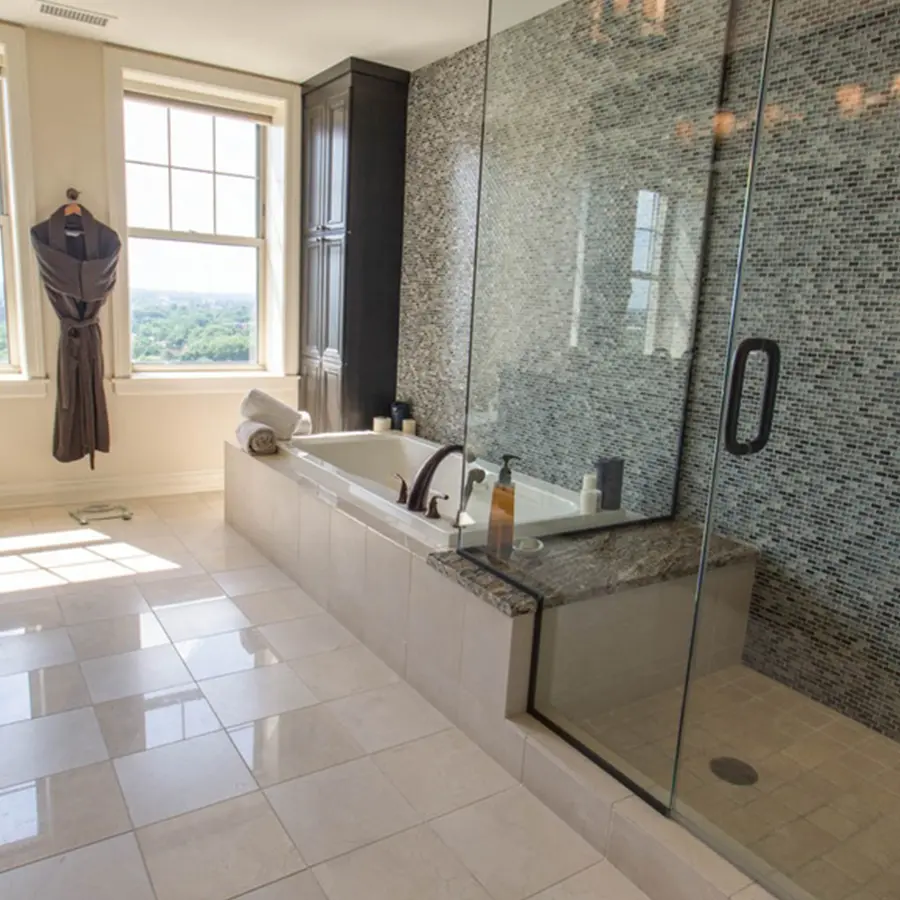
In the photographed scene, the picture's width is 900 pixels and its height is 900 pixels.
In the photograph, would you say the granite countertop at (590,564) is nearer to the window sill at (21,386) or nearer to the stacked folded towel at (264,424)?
the stacked folded towel at (264,424)

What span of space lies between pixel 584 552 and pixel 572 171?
1.59 metres

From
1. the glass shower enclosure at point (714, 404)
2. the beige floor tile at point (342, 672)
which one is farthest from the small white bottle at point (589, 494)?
the beige floor tile at point (342, 672)

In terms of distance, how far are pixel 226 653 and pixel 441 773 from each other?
930 mm

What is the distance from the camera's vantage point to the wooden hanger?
3.84 meters

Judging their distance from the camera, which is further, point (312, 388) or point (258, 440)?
point (312, 388)

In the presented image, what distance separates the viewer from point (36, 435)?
4.04 m

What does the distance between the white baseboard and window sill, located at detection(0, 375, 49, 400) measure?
49 centimetres

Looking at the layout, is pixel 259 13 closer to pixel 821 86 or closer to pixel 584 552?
pixel 821 86

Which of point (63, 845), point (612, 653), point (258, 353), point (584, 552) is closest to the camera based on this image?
point (63, 845)

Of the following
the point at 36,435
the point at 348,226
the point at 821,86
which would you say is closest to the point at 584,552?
the point at 821,86

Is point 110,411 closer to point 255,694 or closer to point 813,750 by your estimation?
point 255,694

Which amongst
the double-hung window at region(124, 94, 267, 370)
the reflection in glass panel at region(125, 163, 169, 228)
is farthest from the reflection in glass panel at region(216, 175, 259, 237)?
the reflection in glass panel at region(125, 163, 169, 228)

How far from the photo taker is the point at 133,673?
234 cm

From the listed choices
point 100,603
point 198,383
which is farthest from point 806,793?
point 198,383
